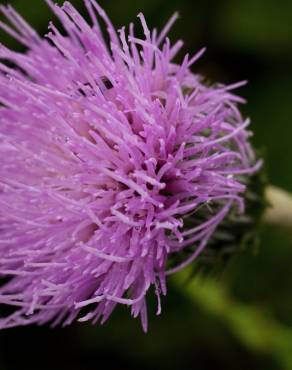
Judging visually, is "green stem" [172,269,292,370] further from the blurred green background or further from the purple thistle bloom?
the purple thistle bloom

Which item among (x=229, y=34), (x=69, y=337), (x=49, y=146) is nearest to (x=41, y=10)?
(x=229, y=34)

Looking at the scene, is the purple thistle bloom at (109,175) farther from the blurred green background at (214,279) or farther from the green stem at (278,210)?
the blurred green background at (214,279)

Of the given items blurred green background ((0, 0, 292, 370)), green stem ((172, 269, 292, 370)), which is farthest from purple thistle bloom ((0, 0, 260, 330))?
blurred green background ((0, 0, 292, 370))

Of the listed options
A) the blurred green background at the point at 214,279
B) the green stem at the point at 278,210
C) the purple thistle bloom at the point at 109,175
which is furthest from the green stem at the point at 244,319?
the purple thistle bloom at the point at 109,175

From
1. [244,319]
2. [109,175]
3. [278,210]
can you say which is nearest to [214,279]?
[244,319]

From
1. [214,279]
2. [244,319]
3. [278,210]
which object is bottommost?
[244,319]

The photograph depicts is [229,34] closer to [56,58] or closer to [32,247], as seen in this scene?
[56,58]

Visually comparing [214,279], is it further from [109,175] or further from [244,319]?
[109,175]
